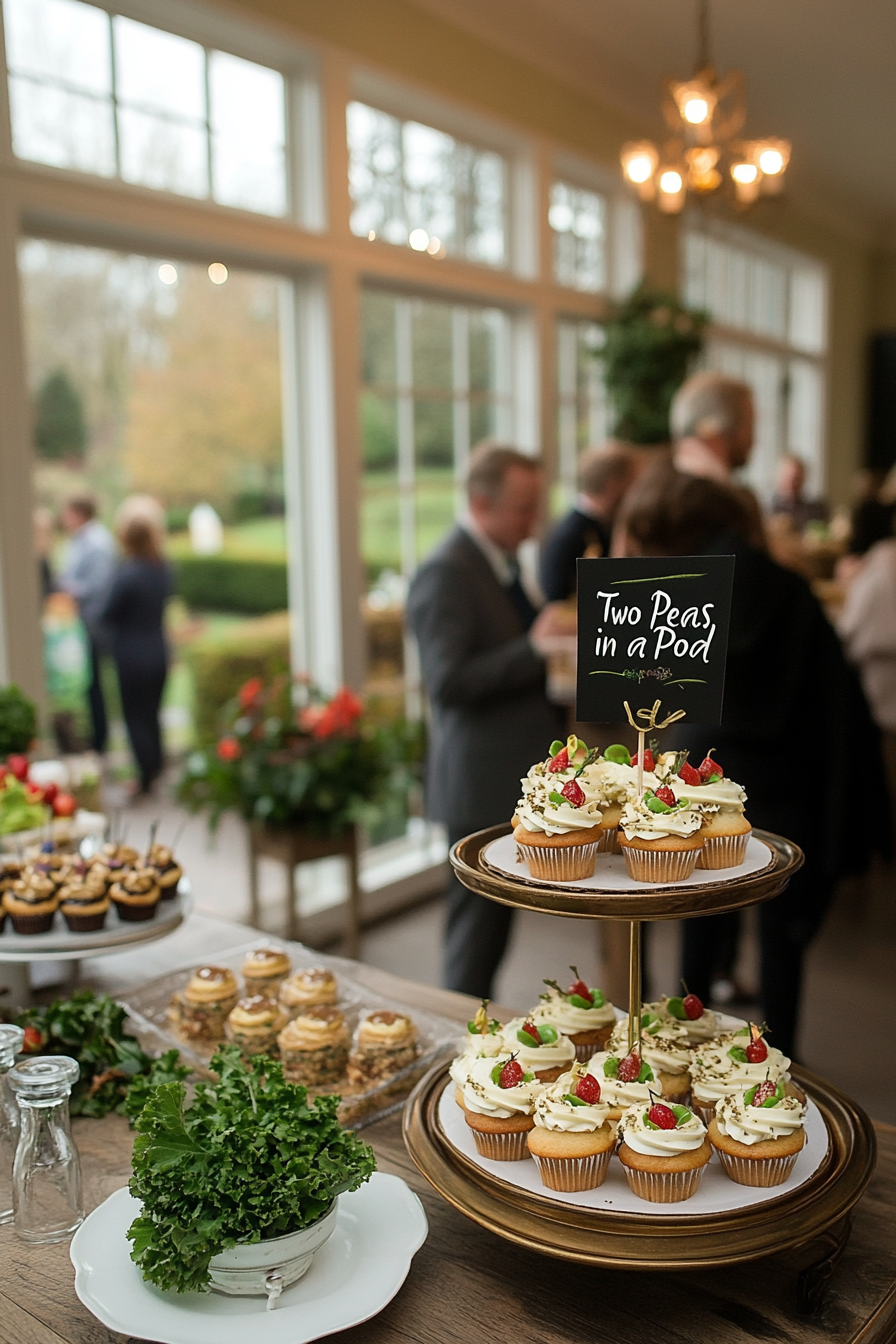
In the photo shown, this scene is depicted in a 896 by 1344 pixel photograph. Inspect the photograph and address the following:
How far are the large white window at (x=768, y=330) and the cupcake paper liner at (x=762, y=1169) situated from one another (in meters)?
6.27

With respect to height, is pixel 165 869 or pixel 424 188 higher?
pixel 424 188

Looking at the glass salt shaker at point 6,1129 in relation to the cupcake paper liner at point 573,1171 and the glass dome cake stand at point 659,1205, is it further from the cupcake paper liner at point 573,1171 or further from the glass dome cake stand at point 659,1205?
the cupcake paper liner at point 573,1171

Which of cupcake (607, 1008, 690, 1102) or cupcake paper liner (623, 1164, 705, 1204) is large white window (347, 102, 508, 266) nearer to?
cupcake (607, 1008, 690, 1102)

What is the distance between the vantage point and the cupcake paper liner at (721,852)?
124 cm

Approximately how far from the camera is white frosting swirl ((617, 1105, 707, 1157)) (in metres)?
1.09

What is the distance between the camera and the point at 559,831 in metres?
1.20

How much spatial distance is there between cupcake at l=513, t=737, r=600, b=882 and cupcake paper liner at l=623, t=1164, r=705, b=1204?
11.4 inches

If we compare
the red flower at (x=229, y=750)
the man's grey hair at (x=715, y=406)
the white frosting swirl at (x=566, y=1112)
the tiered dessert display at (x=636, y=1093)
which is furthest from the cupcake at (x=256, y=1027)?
the man's grey hair at (x=715, y=406)

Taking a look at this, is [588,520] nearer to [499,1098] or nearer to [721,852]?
[721,852]

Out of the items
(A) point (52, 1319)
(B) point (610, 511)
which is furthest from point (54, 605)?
(A) point (52, 1319)

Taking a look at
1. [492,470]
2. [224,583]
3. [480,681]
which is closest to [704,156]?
[492,470]

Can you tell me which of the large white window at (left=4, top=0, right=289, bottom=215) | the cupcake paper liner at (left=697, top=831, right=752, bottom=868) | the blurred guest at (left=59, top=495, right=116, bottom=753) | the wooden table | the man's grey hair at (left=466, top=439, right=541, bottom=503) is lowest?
the wooden table

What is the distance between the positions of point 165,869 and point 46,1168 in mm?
697

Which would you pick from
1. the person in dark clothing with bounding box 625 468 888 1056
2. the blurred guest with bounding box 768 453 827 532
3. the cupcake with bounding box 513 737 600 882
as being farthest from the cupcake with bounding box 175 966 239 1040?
the blurred guest with bounding box 768 453 827 532
